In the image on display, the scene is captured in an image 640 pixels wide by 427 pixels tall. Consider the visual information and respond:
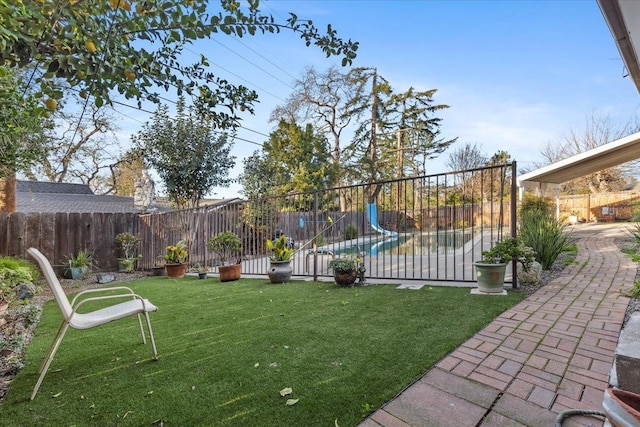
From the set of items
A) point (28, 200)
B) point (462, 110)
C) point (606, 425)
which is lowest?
point (606, 425)

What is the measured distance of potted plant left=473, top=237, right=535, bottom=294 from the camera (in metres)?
4.05

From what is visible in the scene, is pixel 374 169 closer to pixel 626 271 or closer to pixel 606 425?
pixel 626 271

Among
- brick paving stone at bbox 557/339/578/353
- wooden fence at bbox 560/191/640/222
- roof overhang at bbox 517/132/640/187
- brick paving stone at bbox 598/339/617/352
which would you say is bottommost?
brick paving stone at bbox 557/339/578/353

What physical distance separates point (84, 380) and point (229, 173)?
8.49 meters

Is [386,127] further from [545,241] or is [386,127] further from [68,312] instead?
[68,312]

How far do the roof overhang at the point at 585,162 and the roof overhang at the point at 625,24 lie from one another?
→ 8.17 m

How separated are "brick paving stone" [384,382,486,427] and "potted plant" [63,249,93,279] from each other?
26.3 ft

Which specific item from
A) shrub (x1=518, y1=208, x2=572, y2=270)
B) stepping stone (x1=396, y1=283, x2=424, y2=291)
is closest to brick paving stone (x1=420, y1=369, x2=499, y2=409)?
stepping stone (x1=396, y1=283, x2=424, y2=291)

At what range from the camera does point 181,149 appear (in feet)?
30.2

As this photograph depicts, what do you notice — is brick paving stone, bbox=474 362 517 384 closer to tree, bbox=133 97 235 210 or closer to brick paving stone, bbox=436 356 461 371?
brick paving stone, bbox=436 356 461 371

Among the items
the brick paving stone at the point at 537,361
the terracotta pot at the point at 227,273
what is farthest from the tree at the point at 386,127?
the brick paving stone at the point at 537,361

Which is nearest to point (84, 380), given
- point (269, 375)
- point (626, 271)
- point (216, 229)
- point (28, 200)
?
point (269, 375)

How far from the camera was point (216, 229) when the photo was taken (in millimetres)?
7504

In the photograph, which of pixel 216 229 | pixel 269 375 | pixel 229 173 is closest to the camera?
pixel 269 375
